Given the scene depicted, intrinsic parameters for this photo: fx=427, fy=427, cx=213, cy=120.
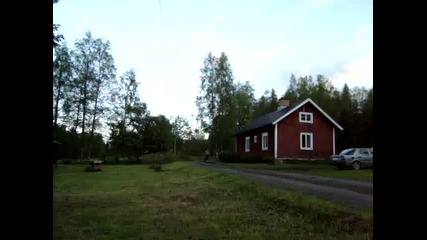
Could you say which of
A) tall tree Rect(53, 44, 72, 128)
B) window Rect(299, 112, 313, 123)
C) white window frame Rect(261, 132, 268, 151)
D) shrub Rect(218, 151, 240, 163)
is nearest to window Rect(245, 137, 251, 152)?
shrub Rect(218, 151, 240, 163)

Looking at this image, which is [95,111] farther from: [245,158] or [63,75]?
[245,158]

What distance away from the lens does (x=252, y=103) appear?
7488cm

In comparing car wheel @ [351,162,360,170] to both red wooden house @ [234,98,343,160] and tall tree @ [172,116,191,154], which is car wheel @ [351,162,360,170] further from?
tall tree @ [172,116,191,154]

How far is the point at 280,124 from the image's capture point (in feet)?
110

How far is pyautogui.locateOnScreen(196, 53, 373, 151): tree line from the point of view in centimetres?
4456

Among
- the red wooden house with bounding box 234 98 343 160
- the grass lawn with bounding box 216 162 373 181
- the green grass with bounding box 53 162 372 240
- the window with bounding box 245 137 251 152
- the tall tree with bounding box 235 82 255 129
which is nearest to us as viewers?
the green grass with bounding box 53 162 372 240

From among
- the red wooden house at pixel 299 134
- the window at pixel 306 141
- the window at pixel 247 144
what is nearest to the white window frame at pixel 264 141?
the red wooden house at pixel 299 134

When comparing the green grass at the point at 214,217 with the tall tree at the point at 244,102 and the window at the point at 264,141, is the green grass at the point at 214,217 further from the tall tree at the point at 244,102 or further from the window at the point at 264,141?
the tall tree at the point at 244,102

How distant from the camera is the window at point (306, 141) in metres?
34.3

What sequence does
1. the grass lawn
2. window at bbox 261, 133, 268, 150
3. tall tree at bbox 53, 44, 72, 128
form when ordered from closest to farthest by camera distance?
1. the grass lawn
2. window at bbox 261, 133, 268, 150
3. tall tree at bbox 53, 44, 72, 128

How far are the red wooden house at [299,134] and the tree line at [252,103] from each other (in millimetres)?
4990
